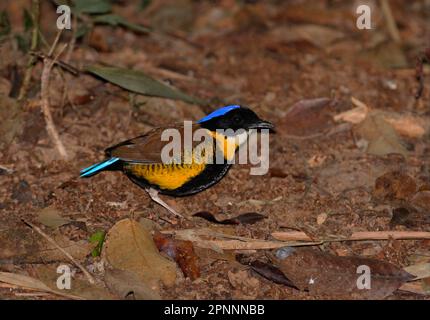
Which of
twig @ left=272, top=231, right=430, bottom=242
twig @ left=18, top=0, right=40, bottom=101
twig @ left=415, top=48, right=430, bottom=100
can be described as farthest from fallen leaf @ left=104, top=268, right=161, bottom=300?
twig @ left=415, top=48, right=430, bottom=100

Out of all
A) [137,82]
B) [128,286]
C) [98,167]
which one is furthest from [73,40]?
[128,286]

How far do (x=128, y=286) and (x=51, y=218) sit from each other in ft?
3.32

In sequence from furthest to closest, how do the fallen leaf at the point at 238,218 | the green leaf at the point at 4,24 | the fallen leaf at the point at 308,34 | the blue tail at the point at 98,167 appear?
1. the fallen leaf at the point at 308,34
2. the green leaf at the point at 4,24
3. the blue tail at the point at 98,167
4. the fallen leaf at the point at 238,218

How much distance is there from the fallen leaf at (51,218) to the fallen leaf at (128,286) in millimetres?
678

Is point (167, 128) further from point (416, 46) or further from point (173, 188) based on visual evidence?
point (416, 46)

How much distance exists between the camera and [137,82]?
21.0 feet

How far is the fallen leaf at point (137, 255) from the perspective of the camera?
188 inches

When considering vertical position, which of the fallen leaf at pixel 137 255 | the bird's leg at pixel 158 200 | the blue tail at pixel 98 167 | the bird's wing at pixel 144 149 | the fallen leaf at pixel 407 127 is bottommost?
the fallen leaf at pixel 137 255

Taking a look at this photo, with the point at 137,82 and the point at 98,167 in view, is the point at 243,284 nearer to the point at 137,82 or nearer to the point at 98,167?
the point at 98,167

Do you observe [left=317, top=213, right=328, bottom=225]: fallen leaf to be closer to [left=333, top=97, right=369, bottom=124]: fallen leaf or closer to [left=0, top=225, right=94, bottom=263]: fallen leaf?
[left=333, top=97, right=369, bottom=124]: fallen leaf

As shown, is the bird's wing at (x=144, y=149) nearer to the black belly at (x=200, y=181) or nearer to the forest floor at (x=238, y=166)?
the black belly at (x=200, y=181)

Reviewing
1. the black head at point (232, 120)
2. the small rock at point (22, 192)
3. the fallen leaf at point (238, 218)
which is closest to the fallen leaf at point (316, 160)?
the black head at point (232, 120)

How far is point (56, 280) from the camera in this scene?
15.5ft

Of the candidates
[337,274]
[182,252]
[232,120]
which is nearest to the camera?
[337,274]
